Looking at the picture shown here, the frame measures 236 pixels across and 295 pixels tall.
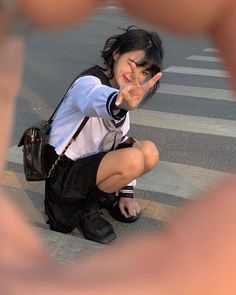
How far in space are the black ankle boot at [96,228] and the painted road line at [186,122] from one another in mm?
1471

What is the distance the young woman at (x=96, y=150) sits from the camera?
96.0 inches

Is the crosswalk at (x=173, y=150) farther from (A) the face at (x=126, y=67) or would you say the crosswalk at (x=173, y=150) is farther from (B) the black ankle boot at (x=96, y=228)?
(A) the face at (x=126, y=67)

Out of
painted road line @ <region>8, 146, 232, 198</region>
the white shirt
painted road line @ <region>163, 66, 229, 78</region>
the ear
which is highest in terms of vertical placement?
the ear

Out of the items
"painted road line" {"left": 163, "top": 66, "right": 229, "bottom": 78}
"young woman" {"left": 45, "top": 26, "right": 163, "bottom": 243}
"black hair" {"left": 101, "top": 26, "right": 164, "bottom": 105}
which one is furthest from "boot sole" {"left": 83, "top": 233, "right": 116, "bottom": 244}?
"painted road line" {"left": 163, "top": 66, "right": 229, "bottom": 78}

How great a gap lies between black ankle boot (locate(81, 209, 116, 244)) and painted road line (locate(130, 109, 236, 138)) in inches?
57.9

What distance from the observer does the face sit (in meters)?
2.42

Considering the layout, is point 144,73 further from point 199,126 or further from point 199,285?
point 199,285

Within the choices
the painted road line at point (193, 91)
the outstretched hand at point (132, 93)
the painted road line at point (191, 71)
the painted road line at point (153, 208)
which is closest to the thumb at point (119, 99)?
the outstretched hand at point (132, 93)

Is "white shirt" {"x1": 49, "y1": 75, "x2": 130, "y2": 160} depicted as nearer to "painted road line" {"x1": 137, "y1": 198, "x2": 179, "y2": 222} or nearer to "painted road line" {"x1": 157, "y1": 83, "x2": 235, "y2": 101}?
"painted road line" {"x1": 137, "y1": 198, "x2": 179, "y2": 222}

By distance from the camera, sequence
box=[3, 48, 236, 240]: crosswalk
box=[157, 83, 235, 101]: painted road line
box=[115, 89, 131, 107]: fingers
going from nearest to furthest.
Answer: box=[115, 89, 131, 107]: fingers
box=[3, 48, 236, 240]: crosswalk
box=[157, 83, 235, 101]: painted road line

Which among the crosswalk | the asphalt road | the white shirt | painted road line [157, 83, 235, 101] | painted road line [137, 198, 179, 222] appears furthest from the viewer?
painted road line [157, 83, 235, 101]

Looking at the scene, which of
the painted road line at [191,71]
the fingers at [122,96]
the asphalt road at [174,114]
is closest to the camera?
the fingers at [122,96]

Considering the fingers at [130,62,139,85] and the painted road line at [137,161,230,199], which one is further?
the painted road line at [137,161,230,199]

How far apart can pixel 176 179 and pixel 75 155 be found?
759mm
